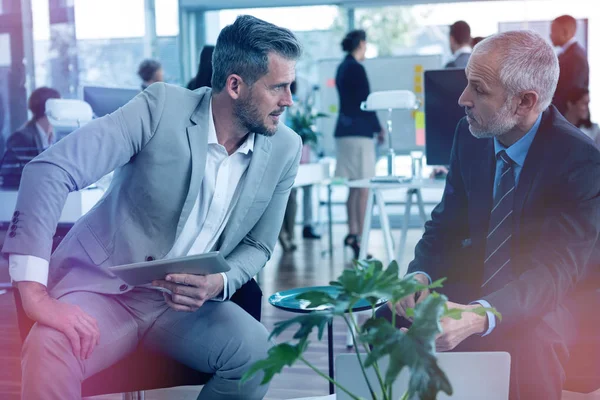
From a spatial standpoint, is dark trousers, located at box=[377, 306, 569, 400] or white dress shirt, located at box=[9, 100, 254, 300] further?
white dress shirt, located at box=[9, 100, 254, 300]

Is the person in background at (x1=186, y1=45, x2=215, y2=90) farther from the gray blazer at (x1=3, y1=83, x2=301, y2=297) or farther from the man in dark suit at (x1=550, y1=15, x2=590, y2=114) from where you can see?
the man in dark suit at (x1=550, y1=15, x2=590, y2=114)

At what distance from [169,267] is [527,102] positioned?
100 cm

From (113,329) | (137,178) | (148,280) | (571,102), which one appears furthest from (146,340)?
(571,102)

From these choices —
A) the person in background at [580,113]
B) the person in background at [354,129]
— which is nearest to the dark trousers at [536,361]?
the person in background at [580,113]

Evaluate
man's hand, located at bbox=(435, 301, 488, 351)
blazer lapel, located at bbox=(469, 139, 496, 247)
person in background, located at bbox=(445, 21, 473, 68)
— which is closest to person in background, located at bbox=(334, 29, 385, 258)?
person in background, located at bbox=(445, 21, 473, 68)

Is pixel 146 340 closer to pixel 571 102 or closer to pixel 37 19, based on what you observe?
pixel 571 102

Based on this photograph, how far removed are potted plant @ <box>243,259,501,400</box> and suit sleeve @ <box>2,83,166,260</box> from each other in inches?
30.4

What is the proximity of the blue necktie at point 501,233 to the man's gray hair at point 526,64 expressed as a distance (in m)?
0.20

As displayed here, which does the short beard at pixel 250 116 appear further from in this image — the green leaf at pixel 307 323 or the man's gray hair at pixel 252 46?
the green leaf at pixel 307 323

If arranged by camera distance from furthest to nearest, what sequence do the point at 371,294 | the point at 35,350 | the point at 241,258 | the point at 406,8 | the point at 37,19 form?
the point at 406,8
the point at 37,19
the point at 241,258
the point at 35,350
the point at 371,294

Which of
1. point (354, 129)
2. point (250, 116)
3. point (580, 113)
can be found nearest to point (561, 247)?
point (250, 116)

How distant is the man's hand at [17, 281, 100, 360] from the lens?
1550 millimetres

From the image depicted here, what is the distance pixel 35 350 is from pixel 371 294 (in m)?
0.88

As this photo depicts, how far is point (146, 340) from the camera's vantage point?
1.80 meters
